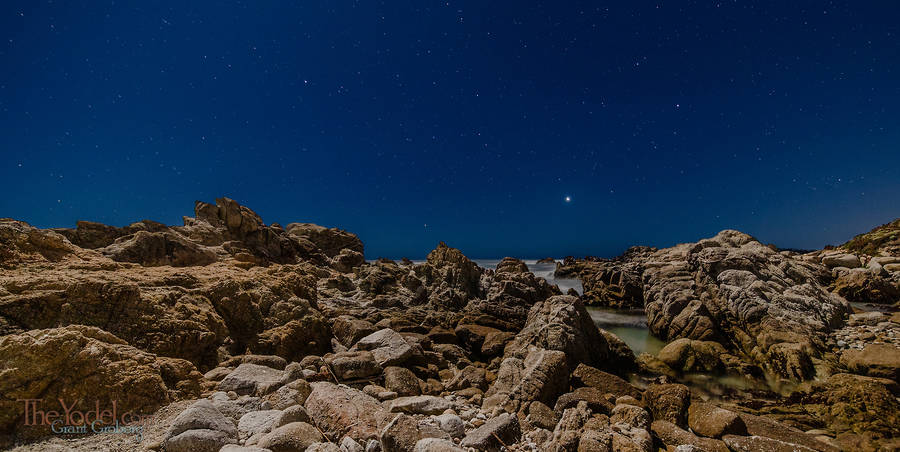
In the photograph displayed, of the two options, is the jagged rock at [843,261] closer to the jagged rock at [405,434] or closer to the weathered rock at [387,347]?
the weathered rock at [387,347]

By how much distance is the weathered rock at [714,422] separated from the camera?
7.47 metres

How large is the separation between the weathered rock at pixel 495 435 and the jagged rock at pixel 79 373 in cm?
628

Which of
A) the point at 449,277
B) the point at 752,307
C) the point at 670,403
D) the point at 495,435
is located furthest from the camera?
the point at 449,277

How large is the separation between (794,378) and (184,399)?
68.0 feet

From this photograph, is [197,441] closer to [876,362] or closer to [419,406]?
[419,406]

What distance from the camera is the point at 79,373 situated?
229 inches

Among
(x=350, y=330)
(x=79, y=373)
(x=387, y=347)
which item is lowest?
(x=387, y=347)

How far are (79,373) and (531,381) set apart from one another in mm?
10025

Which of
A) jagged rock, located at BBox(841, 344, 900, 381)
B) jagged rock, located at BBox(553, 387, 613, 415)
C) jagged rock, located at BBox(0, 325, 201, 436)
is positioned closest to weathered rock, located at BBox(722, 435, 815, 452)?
jagged rock, located at BBox(553, 387, 613, 415)

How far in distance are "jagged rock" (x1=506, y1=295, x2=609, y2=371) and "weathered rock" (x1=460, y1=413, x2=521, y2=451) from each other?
627 cm

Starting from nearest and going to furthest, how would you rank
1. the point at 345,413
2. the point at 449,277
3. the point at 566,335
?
the point at 345,413 < the point at 566,335 < the point at 449,277

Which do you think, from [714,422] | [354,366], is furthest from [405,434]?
[714,422]

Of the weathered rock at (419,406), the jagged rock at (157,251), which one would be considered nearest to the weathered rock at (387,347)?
the weathered rock at (419,406)

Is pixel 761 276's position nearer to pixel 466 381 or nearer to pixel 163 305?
pixel 466 381
